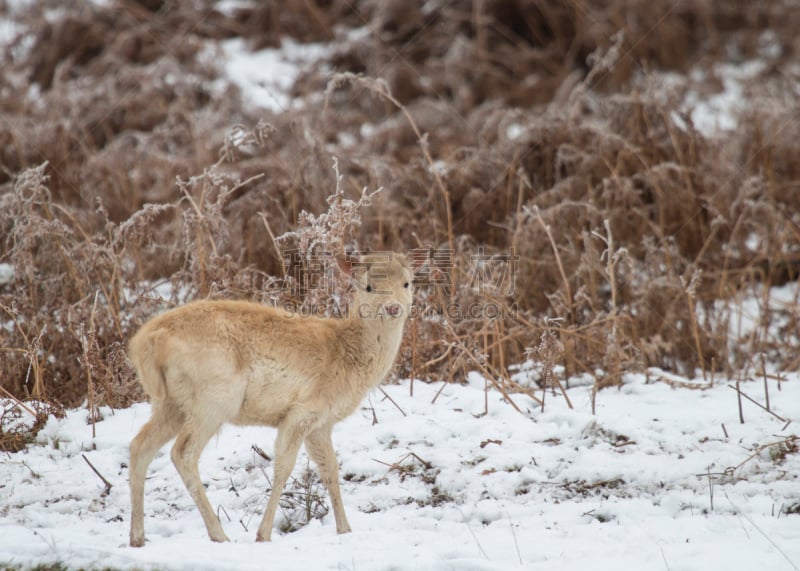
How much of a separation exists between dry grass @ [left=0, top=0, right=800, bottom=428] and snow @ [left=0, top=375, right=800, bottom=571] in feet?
1.75

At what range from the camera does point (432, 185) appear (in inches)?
423

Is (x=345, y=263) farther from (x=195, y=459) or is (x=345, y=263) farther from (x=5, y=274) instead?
(x=5, y=274)

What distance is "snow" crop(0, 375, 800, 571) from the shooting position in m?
4.73

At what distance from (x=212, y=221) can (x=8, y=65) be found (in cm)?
1318

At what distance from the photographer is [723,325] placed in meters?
9.33

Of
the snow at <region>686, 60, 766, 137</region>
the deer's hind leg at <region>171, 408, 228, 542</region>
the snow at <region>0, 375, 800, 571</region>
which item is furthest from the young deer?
the snow at <region>686, 60, 766, 137</region>

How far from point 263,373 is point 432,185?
584 centimetres

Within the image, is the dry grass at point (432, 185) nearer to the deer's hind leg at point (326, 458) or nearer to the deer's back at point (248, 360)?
the deer's back at point (248, 360)

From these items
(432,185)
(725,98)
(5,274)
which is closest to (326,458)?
(432,185)

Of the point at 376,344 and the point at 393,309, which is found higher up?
the point at 393,309

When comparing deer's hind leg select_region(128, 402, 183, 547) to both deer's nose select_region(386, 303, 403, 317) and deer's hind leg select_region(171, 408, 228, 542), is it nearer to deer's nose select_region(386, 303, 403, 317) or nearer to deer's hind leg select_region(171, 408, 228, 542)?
deer's hind leg select_region(171, 408, 228, 542)

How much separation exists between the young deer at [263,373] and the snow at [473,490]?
501 millimetres

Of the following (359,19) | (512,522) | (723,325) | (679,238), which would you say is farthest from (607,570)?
(359,19)

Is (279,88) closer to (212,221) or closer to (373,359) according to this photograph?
(212,221)
